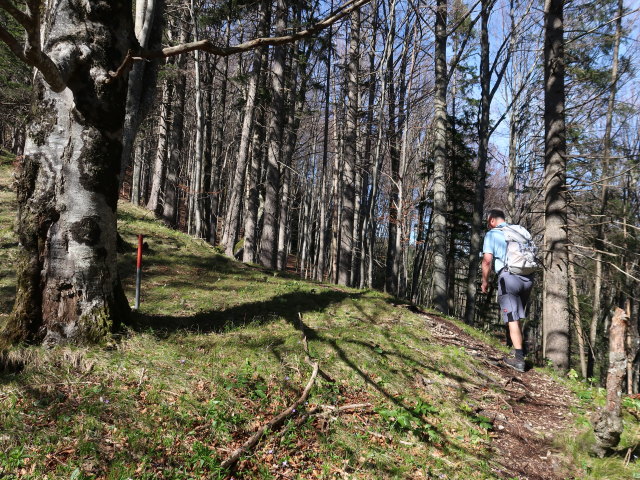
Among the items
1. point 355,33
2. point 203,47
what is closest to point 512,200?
point 355,33

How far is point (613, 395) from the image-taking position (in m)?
3.06

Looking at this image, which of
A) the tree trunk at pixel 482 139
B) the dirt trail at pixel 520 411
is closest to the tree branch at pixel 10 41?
the dirt trail at pixel 520 411

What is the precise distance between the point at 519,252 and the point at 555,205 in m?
1.86

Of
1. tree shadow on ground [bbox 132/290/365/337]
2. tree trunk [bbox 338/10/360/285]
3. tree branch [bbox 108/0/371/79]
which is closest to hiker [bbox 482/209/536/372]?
tree shadow on ground [bbox 132/290/365/337]

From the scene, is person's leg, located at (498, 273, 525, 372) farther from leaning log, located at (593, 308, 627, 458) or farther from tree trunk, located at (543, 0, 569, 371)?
leaning log, located at (593, 308, 627, 458)

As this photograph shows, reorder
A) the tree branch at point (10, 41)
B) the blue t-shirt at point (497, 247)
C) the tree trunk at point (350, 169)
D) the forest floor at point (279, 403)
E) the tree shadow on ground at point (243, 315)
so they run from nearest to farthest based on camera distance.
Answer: the tree branch at point (10, 41) < the forest floor at point (279, 403) < the tree shadow on ground at point (243, 315) < the blue t-shirt at point (497, 247) < the tree trunk at point (350, 169)

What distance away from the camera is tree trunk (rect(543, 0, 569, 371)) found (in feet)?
20.5

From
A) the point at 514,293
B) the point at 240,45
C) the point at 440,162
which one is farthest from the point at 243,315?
the point at 440,162

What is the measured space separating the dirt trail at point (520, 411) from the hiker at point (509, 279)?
0.51 metres

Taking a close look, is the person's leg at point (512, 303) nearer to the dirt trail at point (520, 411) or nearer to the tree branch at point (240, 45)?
the dirt trail at point (520, 411)

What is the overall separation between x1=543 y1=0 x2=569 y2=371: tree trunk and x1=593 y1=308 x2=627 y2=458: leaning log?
3302mm

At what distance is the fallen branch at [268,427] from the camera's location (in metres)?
2.50

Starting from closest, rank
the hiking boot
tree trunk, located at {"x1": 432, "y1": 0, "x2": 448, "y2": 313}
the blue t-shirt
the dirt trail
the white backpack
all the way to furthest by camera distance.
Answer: the dirt trail
the white backpack
the blue t-shirt
the hiking boot
tree trunk, located at {"x1": 432, "y1": 0, "x2": 448, "y2": 313}

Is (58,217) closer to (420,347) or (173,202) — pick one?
(420,347)
